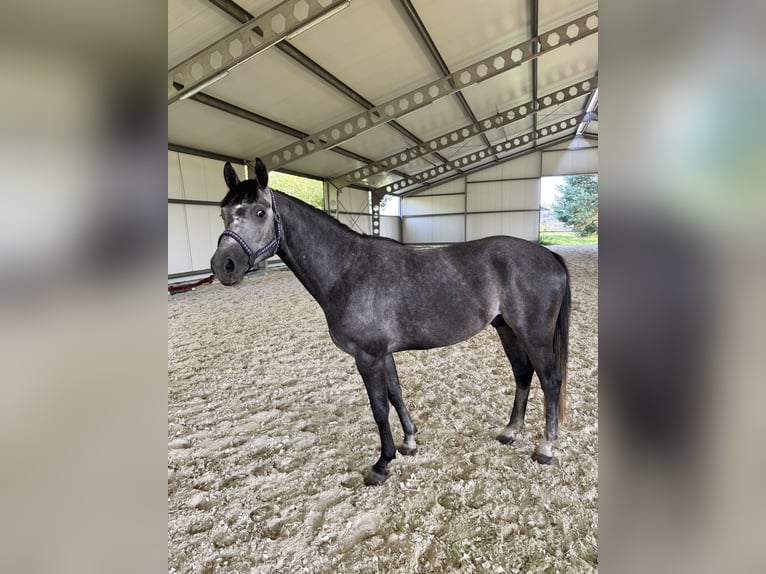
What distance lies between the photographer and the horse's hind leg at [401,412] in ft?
6.67

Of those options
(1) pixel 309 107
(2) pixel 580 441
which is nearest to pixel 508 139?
(1) pixel 309 107

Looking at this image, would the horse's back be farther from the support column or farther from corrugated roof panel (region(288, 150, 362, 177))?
the support column

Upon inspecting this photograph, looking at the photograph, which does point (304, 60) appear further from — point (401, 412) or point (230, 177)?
point (401, 412)

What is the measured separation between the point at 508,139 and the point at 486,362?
591 inches

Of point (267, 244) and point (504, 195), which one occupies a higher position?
point (504, 195)

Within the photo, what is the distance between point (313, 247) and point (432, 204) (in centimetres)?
1784

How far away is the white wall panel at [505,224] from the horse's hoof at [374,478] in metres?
16.4

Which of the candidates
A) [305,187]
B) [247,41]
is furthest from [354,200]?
[247,41]

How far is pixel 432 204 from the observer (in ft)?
61.9

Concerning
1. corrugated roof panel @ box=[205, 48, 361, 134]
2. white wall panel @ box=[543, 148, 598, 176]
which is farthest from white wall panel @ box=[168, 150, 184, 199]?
white wall panel @ box=[543, 148, 598, 176]

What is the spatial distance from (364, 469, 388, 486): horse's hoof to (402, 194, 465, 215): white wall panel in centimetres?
1785

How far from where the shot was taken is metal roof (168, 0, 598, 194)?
470 centimetres
